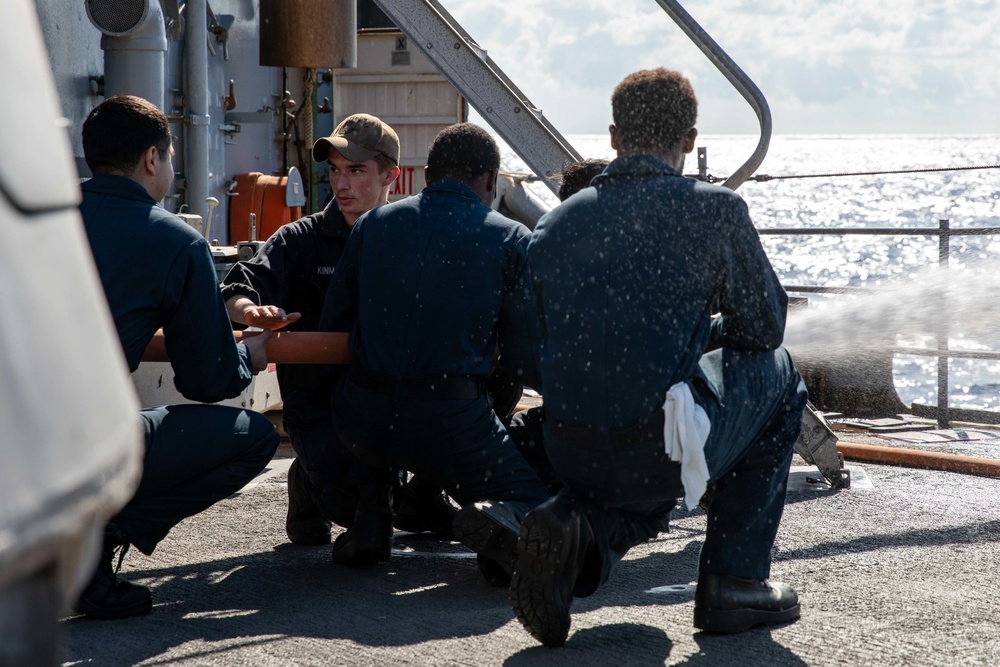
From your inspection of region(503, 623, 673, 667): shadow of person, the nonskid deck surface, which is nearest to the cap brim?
the nonskid deck surface

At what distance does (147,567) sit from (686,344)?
6.20ft

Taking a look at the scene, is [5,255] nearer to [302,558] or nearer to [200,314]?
[200,314]

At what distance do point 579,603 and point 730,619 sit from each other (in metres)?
0.49

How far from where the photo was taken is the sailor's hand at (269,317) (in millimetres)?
3553

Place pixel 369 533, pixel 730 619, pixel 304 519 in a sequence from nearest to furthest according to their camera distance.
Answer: pixel 730 619 → pixel 369 533 → pixel 304 519

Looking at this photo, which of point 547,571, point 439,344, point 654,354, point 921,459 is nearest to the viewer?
point 547,571

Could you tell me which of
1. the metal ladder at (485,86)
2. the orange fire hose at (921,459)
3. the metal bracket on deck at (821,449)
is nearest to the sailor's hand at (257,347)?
the metal bracket on deck at (821,449)

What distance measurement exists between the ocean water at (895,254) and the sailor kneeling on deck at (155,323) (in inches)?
123

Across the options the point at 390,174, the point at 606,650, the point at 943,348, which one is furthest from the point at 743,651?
the point at 943,348

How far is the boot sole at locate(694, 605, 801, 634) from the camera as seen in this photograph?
2877 mm

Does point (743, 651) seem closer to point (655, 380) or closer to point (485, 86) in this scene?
point (655, 380)

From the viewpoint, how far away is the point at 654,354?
278 cm

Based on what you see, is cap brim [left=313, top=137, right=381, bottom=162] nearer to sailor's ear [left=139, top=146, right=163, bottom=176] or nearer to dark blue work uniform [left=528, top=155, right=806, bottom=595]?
sailor's ear [left=139, top=146, right=163, bottom=176]

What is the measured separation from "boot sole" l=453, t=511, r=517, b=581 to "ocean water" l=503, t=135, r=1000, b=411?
9.74 feet
